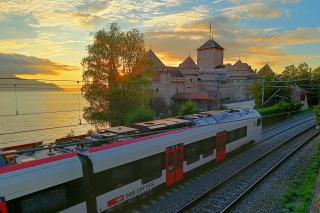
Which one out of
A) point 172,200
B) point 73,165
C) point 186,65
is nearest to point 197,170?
point 172,200

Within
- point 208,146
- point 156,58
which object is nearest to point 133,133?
point 208,146

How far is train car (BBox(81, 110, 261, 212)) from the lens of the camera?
10078mm

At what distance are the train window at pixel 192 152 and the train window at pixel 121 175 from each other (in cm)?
408

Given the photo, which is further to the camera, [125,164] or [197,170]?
[197,170]

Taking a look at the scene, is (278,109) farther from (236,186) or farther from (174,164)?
(174,164)

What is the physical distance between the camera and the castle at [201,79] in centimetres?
7425

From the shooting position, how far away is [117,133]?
1314 cm

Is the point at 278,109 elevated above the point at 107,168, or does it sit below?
below

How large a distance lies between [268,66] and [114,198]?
9622cm

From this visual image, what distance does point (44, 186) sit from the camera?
27.5ft

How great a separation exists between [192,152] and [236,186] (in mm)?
2754

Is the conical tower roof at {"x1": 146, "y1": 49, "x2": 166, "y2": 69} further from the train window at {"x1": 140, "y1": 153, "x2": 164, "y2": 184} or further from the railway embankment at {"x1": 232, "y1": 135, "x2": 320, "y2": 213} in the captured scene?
the train window at {"x1": 140, "y1": 153, "x2": 164, "y2": 184}

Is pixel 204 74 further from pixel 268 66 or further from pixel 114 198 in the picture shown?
pixel 114 198

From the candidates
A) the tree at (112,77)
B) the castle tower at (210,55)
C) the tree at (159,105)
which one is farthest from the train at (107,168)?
the castle tower at (210,55)
